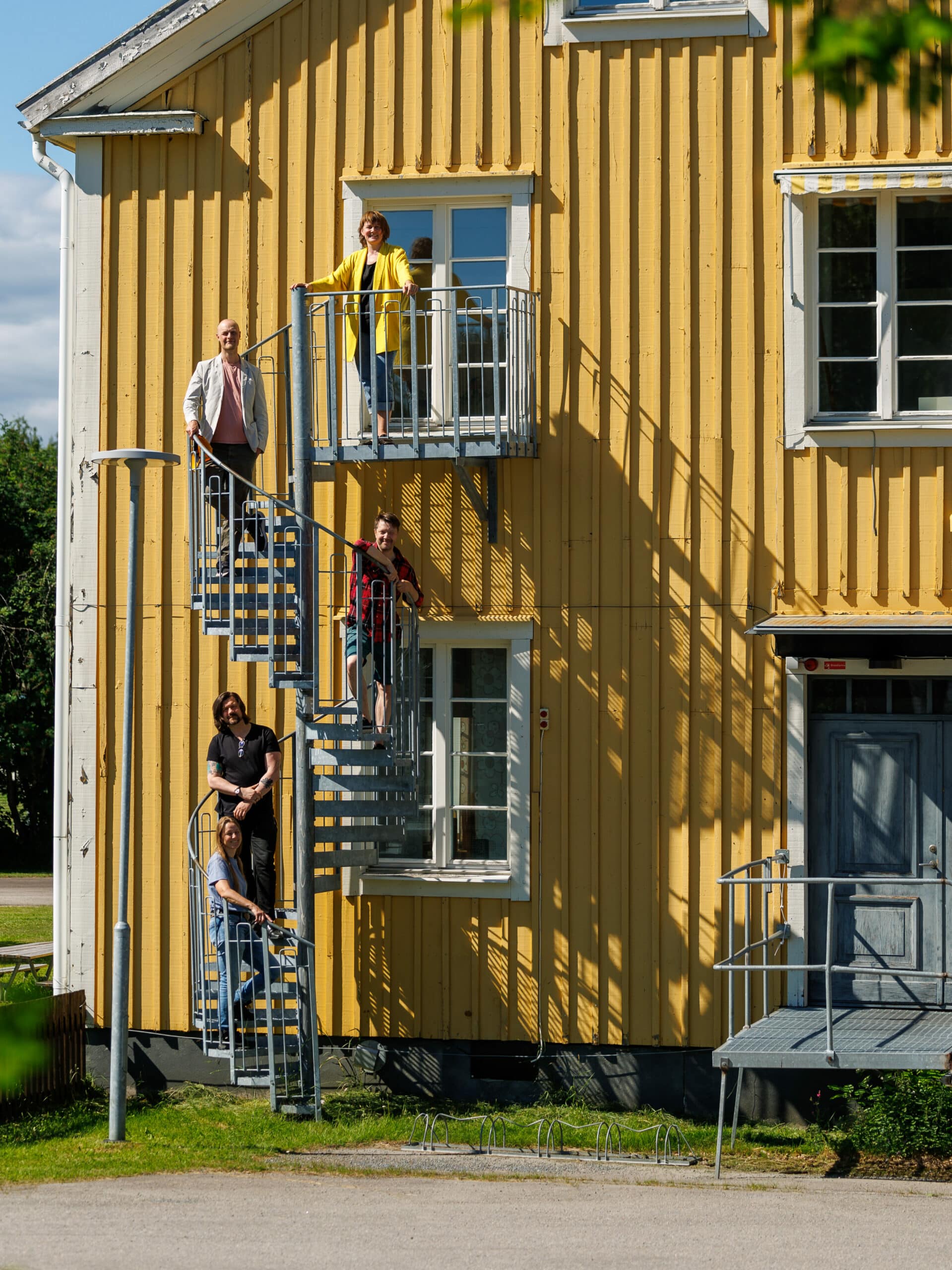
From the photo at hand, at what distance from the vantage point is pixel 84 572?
11289mm

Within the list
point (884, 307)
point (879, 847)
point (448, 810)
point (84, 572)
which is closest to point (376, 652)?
point (448, 810)

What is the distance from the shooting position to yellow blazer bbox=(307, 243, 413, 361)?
10266 millimetres

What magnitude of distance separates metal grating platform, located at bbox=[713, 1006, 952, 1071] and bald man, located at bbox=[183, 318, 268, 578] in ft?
14.9

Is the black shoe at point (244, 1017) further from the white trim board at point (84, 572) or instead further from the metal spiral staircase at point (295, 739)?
the white trim board at point (84, 572)

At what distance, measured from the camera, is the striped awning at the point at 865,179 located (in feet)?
33.6

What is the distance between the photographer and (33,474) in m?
33.4

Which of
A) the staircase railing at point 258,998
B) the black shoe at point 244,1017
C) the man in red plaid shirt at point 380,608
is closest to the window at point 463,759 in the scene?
the man in red plaid shirt at point 380,608

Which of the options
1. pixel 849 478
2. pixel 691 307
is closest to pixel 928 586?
pixel 849 478

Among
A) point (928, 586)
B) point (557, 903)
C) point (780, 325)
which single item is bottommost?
point (557, 903)

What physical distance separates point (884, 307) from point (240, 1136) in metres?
7.12

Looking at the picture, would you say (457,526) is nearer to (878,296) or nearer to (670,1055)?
(878,296)

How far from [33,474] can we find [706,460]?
25656mm

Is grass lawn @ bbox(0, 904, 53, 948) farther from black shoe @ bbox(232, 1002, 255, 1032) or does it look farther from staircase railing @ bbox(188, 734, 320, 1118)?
black shoe @ bbox(232, 1002, 255, 1032)

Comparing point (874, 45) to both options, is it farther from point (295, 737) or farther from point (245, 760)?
point (245, 760)
